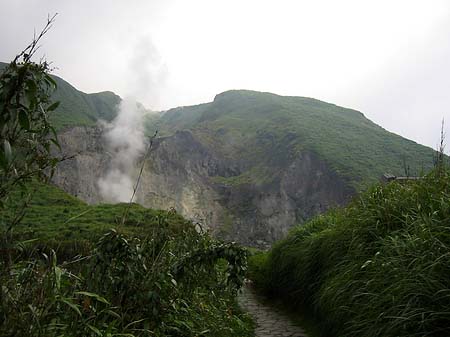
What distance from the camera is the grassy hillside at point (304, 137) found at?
55656 millimetres

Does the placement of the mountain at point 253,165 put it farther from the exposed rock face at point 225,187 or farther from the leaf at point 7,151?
the leaf at point 7,151

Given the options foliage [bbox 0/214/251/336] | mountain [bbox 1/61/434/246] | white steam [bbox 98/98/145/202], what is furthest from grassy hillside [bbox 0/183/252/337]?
white steam [bbox 98/98/145/202]

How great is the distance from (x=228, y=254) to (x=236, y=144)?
70.2 m

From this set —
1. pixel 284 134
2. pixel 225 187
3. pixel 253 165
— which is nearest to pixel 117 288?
pixel 225 187

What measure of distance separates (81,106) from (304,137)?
46.3 metres

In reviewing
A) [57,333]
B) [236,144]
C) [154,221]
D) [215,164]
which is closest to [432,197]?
[154,221]

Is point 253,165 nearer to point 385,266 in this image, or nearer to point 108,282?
point 385,266

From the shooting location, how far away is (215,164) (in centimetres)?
6856

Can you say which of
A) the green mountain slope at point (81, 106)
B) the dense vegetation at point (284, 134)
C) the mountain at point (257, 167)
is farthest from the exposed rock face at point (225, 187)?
the green mountain slope at point (81, 106)

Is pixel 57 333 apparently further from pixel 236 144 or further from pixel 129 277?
pixel 236 144

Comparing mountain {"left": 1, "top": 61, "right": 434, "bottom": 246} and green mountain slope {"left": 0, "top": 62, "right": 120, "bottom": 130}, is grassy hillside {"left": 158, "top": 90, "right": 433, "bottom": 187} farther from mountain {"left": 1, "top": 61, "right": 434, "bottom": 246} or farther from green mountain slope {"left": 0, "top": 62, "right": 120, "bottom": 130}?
green mountain slope {"left": 0, "top": 62, "right": 120, "bottom": 130}

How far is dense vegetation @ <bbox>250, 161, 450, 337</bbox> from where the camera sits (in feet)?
10.2

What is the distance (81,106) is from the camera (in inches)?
3155

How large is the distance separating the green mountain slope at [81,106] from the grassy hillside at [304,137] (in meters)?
21.4
